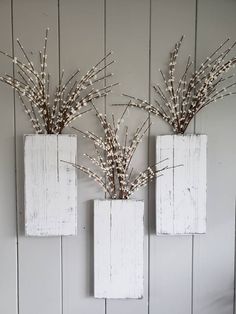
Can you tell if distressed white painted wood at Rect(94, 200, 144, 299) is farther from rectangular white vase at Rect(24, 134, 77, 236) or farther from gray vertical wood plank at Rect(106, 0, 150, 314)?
gray vertical wood plank at Rect(106, 0, 150, 314)

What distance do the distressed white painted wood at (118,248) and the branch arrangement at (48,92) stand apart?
0.38 m

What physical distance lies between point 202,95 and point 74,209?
2.32 ft

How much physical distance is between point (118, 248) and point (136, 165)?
0.35 metres

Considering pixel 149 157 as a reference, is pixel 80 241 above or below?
below

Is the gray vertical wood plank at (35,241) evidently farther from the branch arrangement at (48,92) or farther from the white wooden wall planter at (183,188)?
the white wooden wall planter at (183,188)

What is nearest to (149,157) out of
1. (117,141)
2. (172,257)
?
(117,141)

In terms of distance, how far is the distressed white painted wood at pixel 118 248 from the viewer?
141cm

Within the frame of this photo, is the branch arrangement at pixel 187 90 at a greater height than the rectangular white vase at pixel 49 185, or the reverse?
the branch arrangement at pixel 187 90

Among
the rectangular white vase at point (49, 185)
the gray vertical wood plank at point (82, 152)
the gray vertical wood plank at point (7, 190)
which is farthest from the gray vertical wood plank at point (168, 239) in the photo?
the gray vertical wood plank at point (7, 190)

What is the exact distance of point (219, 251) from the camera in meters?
1.51

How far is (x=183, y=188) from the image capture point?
56.5 inches

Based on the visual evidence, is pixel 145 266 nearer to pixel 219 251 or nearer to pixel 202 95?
pixel 219 251

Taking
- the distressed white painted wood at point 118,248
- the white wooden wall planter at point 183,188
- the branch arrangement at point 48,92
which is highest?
the branch arrangement at point 48,92

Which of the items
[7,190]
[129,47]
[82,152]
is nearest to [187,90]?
[129,47]
